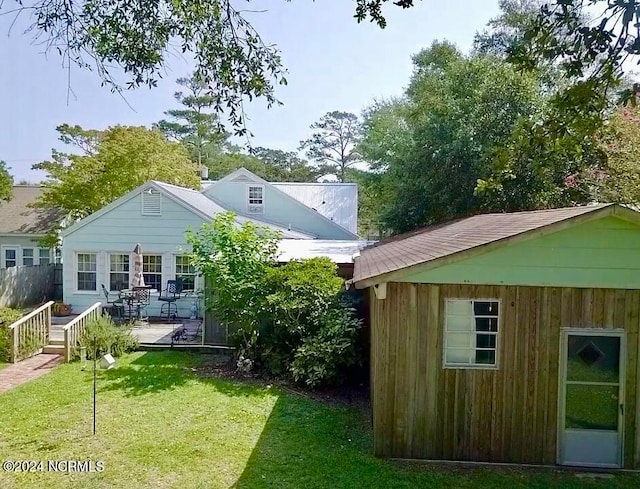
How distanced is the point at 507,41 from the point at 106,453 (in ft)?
66.8

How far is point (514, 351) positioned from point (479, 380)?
0.63m

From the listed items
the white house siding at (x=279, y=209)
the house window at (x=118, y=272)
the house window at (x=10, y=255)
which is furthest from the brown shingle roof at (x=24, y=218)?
the house window at (x=118, y=272)

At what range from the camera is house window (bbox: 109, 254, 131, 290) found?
17.0 metres

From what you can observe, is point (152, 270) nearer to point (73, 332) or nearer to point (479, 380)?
point (73, 332)

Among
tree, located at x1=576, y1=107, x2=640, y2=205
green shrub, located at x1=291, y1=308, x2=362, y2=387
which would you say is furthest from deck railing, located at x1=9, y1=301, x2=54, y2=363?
tree, located at x1=576, y1=107, x2=640, y2=205

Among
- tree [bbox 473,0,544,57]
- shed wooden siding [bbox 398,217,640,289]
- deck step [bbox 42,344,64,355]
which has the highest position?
tree [bbox 473,0,544,57]

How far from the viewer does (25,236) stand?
22500mm

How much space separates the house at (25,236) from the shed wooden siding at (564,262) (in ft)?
67.5

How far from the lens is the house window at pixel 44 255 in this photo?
23.0m

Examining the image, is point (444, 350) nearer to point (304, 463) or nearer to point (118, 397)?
point (304, 463)

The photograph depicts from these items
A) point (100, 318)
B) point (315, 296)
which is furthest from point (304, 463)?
point (100, 318)

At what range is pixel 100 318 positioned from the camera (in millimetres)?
12766

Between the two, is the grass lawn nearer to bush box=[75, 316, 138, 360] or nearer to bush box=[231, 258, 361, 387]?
bush box=[231, 258, 361, 387]

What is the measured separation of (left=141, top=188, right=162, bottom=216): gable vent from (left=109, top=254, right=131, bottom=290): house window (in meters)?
1.74
